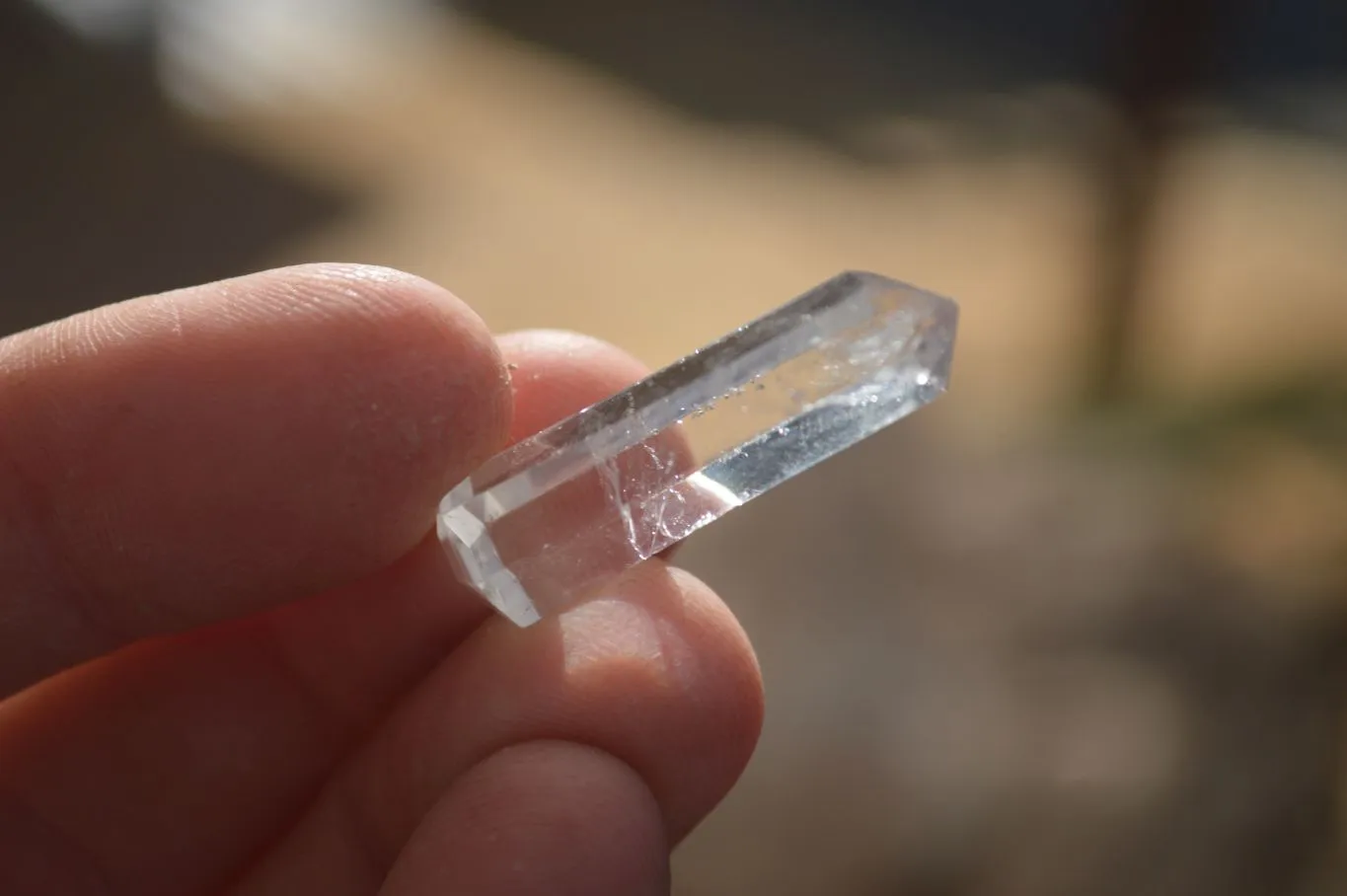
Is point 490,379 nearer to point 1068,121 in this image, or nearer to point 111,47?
point 1068,121

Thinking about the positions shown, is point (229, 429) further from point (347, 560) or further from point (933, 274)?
point (933, 274)

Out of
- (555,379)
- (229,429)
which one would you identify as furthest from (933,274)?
(229,429)

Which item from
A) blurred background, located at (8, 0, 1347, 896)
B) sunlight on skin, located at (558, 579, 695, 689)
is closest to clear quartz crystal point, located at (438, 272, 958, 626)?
sunlight on skin, located at (558, 579, 695, 689)

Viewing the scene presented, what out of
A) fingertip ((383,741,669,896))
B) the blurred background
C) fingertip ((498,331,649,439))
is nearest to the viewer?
fingertip ((383,741,669,896))

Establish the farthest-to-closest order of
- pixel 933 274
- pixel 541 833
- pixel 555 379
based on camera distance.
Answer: pixel 933 274 → pixel 555 379 → pixel 541 833

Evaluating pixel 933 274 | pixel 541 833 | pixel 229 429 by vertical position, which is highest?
pixel 229 429

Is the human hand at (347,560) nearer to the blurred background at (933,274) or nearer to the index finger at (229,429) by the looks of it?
the index finger at (229,429)

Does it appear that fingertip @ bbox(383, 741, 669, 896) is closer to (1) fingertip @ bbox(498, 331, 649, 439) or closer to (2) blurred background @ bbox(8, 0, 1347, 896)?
Answer: (1) fingertip @ bbox(498, 331, 649, 439)

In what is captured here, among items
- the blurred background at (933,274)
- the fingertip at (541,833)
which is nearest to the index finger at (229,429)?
the fingertip at (541,833)
